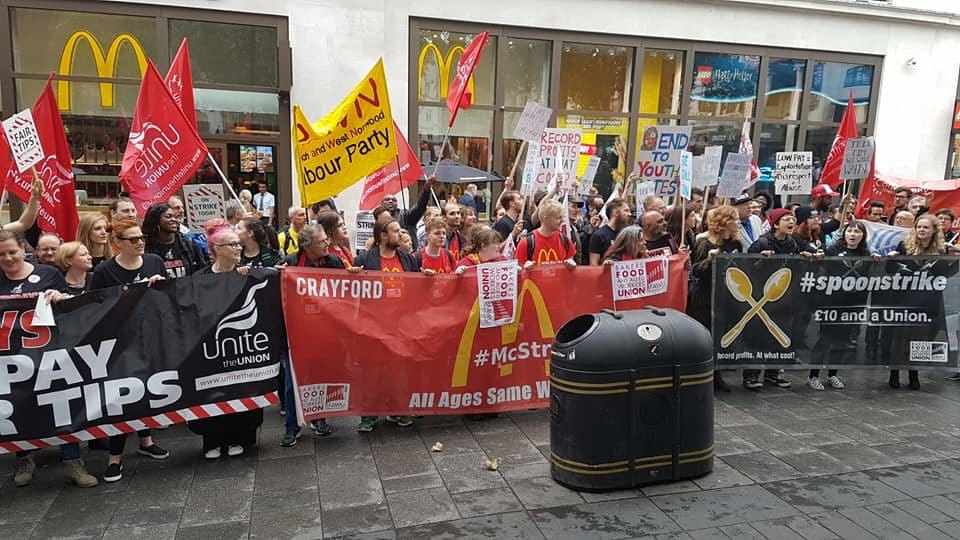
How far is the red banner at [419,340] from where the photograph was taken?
5312 millimetres

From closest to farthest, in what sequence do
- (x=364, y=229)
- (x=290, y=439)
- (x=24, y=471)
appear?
(x=24, y=471), (x=290, y=439), (x=364, y=229)

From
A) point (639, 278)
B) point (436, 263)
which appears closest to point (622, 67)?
point (639, 278)

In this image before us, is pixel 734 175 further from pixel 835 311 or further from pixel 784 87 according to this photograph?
pixel 784 87

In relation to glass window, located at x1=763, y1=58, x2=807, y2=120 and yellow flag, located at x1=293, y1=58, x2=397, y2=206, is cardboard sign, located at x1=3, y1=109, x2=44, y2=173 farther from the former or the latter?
glass window, located at x1=763, y1=58, x2=807, y2=120

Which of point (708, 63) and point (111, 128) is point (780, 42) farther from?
point (111, 128)

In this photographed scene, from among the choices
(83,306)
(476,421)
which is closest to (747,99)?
(476,421)

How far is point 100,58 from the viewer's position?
12.1 meters

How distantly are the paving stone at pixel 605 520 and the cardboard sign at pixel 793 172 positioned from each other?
7.22 metres

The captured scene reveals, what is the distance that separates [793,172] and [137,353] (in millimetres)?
9132

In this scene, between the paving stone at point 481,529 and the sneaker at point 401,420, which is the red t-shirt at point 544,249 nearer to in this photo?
the sneaker at point 401,420

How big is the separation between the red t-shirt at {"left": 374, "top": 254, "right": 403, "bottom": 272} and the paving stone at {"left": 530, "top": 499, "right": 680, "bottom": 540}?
248 centimetres

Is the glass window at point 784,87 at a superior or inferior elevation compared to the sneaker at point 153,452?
superior

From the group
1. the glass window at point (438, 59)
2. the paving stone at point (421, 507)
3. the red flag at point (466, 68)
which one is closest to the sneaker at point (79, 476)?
the paving stone at point (421, 507)

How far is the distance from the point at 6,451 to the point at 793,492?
215 inches
